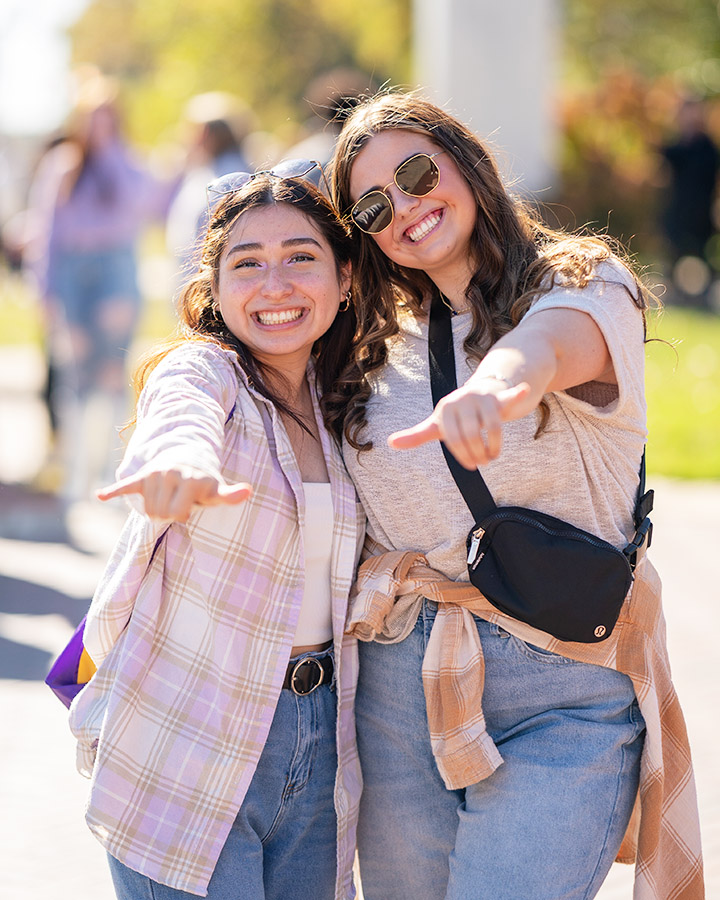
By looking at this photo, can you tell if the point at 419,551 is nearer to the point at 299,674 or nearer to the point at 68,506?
the point at 299,674

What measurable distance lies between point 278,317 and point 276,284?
0.07 m

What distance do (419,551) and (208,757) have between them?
1.93 ft

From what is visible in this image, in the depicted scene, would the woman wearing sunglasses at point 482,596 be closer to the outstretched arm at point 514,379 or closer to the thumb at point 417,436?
the outstretched arm at point 514,379

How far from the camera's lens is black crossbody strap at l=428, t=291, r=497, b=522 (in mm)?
2273

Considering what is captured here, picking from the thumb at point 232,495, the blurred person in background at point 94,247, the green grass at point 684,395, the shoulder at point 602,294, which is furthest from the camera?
the green grass at point 684,395

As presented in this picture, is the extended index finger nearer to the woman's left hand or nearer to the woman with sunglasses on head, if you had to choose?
the woman with sunglasses on head

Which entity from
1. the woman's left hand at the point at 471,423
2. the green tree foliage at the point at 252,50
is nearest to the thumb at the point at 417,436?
the woman's left hand at the point at 471,423

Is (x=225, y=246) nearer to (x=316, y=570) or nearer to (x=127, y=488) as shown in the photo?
(x=316, y=570)

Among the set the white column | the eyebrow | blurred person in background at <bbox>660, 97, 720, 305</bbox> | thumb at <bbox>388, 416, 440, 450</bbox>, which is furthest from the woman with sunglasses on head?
blurred person in background at <bbox>660, 97, 720, 305</bbox>

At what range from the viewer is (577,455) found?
2258 millimetres

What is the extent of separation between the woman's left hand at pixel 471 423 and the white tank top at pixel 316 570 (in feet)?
2.09

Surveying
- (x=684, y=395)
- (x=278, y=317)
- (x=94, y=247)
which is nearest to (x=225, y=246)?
(x=278, y=317)

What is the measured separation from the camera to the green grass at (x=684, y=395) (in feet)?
25.7

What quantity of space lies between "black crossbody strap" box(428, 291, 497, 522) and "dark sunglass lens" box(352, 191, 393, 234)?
221mm
